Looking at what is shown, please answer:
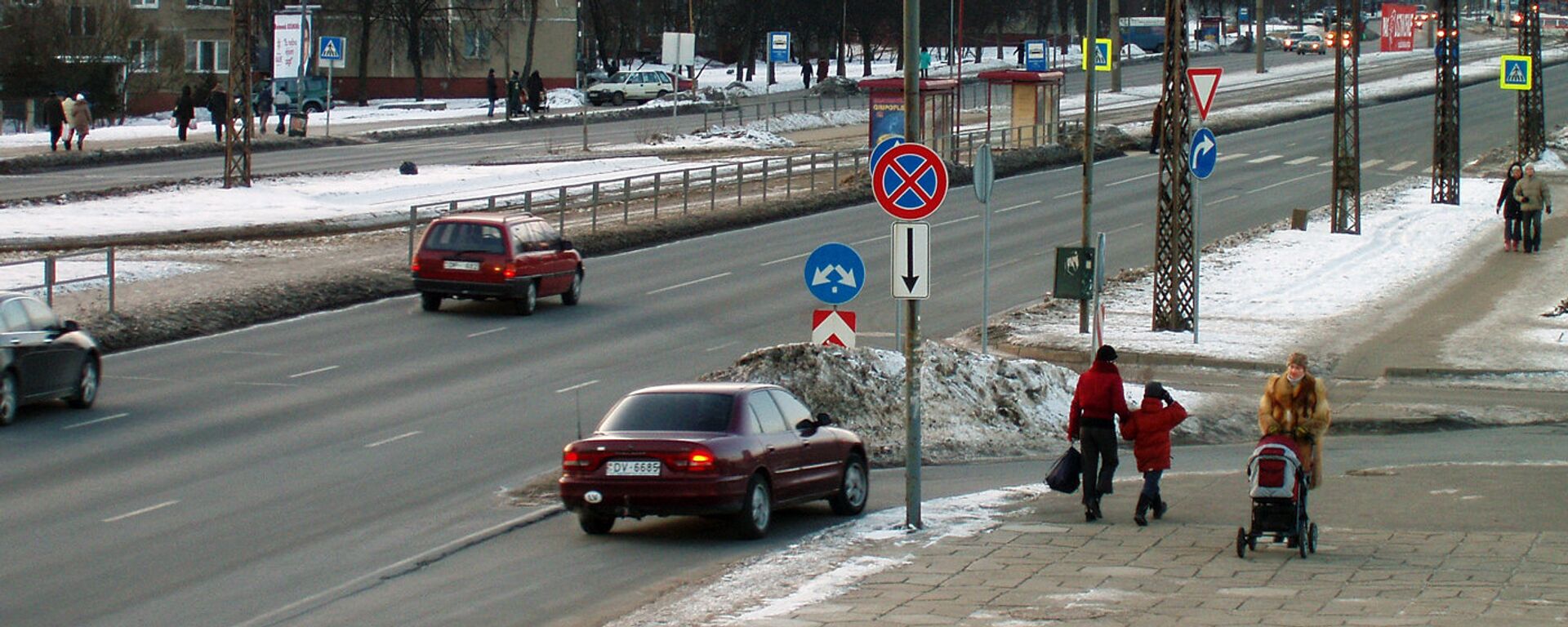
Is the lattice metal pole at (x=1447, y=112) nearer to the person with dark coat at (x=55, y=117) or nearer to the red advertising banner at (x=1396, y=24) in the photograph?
the person with dark coat at (x=55, y=117)

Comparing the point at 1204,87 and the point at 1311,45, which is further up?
the point at 1311,45

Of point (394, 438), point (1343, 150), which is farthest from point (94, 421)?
point (1343, 150)

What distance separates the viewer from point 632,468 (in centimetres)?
1382

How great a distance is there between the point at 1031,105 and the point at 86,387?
136 ft

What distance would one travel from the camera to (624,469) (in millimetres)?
13836

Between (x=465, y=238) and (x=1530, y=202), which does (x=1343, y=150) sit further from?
(x=465, y=238)

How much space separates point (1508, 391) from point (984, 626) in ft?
53.8

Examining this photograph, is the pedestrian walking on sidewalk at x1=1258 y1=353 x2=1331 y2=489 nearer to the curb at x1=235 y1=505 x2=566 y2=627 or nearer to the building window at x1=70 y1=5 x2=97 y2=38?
the curb at x1=235 y1=505 x2=566 y2=627

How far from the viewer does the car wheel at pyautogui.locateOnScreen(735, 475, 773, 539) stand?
14031 mm

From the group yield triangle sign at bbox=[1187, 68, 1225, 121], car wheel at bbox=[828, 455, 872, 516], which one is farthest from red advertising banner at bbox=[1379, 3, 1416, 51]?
car wheel at bbox=[828, 455, 872, 516]

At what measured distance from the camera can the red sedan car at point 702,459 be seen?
13.7 meters

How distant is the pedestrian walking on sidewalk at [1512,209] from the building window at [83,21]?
54315 millimetres

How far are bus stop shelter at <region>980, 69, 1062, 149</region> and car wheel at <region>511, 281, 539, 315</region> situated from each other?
3022 centimetres

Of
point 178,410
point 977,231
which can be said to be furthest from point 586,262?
point 178,410
